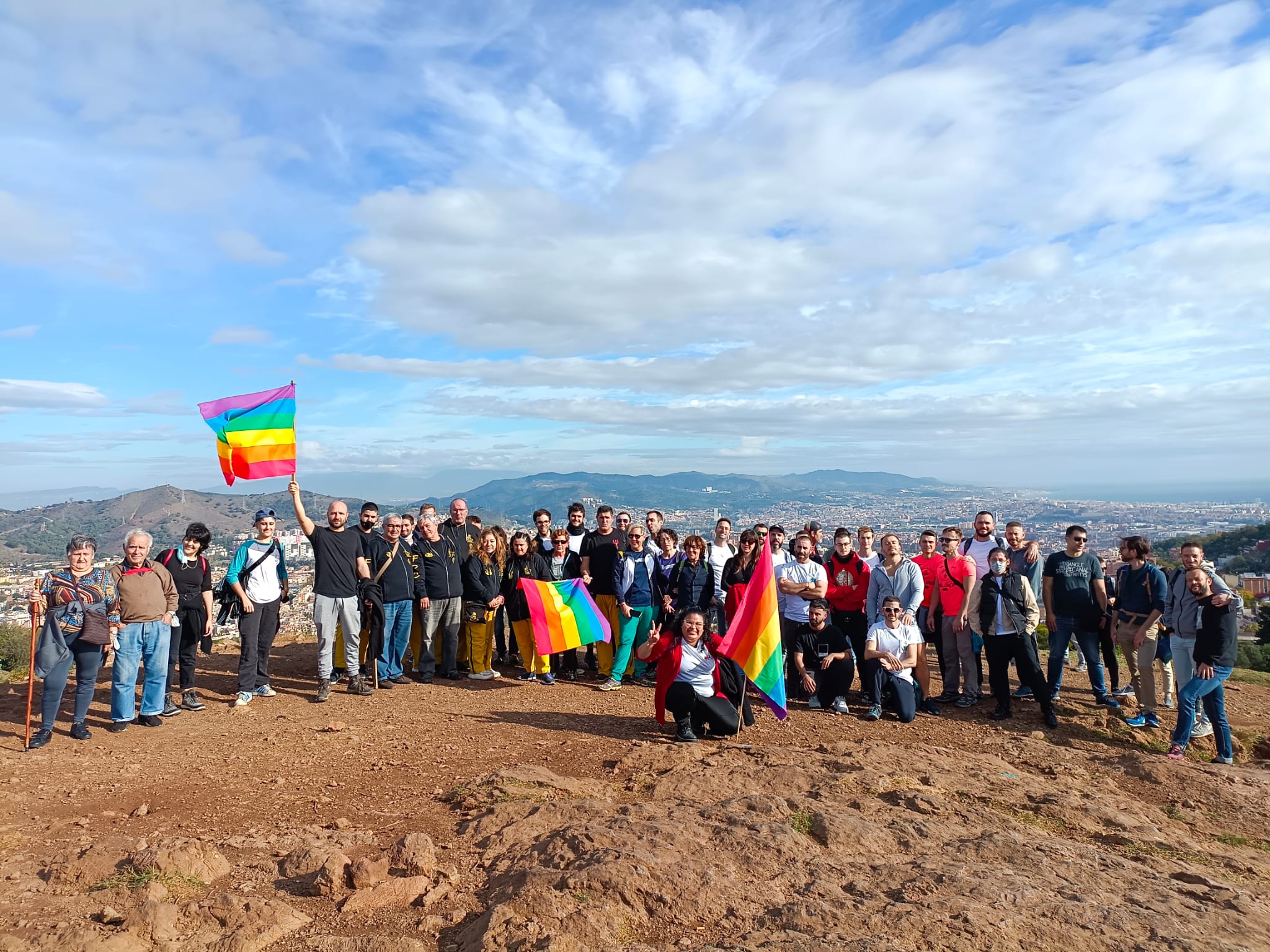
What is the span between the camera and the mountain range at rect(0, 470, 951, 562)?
43969 millimetres

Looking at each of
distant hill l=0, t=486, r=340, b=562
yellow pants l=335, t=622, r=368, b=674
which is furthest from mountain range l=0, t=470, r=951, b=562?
yellow pants l=335, t=622, r=368, b=674

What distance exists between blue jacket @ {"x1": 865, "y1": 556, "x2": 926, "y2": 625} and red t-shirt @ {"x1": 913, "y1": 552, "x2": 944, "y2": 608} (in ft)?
0.94

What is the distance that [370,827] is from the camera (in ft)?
18.8

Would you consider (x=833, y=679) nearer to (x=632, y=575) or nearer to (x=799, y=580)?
(x=799, y=580)

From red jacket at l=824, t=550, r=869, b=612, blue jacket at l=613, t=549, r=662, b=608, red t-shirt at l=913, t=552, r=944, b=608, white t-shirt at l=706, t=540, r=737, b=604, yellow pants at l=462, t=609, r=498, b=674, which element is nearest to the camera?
red t-shirt at l=913, t=552, r=944, b=608

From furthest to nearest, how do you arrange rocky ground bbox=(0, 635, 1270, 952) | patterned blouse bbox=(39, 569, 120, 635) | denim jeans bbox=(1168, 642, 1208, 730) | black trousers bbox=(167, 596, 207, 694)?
black trousers bbox=(167, 596, 207, 694)
denim jeans bbox=(1168, 642, 1208, 730)
patterned blouse bbox=(39, 569, 120, 635)
rocky ground bbox=(0, 635, 1270, 952)

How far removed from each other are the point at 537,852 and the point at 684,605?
18.7 feet

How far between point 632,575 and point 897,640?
3752 mm

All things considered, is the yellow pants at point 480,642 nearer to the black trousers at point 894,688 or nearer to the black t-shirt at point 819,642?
the black t-shirt at point 819,642

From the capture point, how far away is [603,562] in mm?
11008

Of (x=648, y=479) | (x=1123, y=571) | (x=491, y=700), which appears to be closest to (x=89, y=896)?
(x=491, y=700)

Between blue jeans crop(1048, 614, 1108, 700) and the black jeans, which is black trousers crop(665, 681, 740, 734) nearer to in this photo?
blue jeans crop(1048, 614, 1108, 700)

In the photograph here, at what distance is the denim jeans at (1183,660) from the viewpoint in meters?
7.84

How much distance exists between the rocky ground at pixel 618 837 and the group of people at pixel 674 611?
60cm
